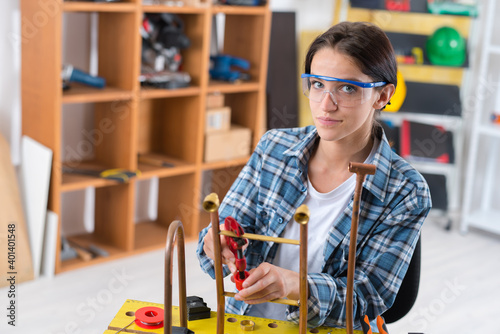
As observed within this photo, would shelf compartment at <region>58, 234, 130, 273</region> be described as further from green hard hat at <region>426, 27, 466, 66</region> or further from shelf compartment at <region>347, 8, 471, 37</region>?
green hard hat at <region>426, 27, 466, 66</region>

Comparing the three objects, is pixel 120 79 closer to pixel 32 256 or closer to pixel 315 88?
pixel 32 256

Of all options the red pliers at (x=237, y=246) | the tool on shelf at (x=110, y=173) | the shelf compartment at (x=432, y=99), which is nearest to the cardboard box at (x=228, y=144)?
the tool on shelf at (x=110, y=173)

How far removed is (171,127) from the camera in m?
3.76

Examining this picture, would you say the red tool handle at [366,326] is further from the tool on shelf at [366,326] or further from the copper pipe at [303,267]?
the copper pipe at [303,267]

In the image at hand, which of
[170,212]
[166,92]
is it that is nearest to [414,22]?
[166,92]

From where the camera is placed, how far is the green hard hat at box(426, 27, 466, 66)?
13.5 feet

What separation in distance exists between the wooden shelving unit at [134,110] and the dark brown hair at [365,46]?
1.78 meters

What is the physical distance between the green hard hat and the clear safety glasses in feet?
9.70

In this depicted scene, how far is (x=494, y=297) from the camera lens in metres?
3.34

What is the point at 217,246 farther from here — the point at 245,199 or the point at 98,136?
the point at 98,136

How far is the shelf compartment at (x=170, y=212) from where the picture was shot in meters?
3.66

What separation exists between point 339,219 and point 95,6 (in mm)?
1936

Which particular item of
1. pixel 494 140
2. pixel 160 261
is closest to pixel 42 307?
pixel 160 261

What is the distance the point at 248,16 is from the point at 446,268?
193 cm
